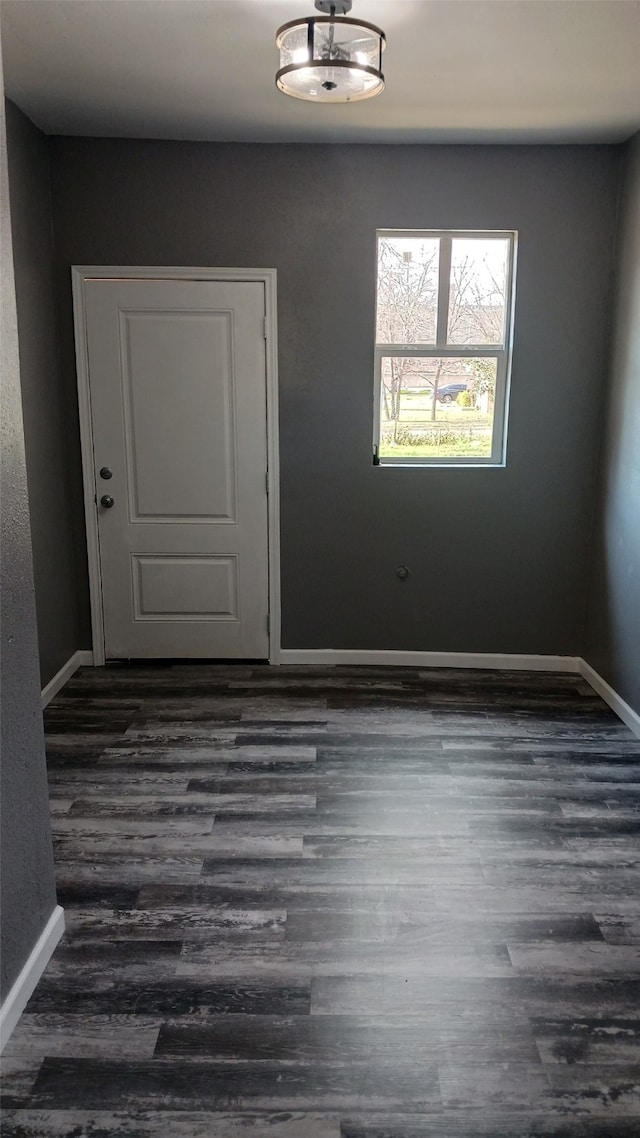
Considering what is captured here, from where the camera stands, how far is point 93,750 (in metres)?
3.39

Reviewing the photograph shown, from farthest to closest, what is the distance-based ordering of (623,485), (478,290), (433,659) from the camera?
1. (433,659)
2. (478,290)
3. (623,485)

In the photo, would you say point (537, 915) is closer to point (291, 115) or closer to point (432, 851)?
point (432, 851)

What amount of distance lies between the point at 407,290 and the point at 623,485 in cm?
147

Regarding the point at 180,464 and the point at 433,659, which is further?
the point at 433,659

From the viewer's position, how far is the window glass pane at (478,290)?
160 inches

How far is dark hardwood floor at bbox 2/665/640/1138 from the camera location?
176 cm

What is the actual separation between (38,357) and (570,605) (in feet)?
9.88

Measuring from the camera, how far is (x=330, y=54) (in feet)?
8.10

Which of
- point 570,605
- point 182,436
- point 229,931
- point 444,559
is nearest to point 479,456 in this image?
point 444,559

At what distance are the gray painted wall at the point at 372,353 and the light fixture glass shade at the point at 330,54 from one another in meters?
1.43

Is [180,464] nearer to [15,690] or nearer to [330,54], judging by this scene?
[330,54]

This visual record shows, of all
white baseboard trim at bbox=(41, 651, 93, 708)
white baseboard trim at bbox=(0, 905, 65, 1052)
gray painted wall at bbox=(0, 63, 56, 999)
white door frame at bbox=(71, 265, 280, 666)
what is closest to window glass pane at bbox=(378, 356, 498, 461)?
white door frame at bbox=(71, 265, 280, 666)

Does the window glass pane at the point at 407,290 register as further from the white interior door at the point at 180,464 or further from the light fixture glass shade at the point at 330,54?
the light fixture glass shade at the point at 330,54

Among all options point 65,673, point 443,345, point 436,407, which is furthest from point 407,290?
point 65,673
